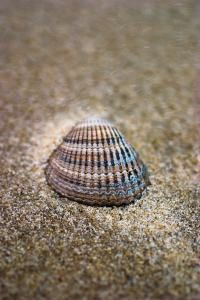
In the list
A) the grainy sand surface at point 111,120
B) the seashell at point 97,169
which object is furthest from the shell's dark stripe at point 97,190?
the grainy sand surface at point 111,120

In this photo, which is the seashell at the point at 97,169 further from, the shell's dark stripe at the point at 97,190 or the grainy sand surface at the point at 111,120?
the grainy sand surface at the point at 111,120

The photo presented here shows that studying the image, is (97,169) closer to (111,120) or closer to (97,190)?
(97,190)

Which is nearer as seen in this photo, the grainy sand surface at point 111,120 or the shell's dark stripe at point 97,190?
the grainy sand surface at point 111,120

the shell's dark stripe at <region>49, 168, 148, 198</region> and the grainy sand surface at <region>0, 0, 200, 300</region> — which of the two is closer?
the grainy sand surface at <region>0, 0, 200, 300</region>

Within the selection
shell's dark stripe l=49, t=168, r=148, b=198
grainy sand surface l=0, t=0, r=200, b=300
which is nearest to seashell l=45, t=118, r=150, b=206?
shell's dark stripe l=49, t=168, r=148, b=198

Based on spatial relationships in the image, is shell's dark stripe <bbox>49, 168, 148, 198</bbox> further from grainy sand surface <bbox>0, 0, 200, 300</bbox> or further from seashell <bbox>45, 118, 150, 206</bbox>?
grainy sand surface <bbox>0, 0, 200, 300</bbox>

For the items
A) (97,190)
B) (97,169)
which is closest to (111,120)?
(97,169)
